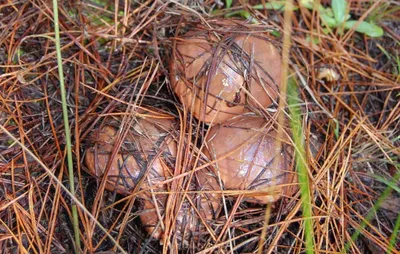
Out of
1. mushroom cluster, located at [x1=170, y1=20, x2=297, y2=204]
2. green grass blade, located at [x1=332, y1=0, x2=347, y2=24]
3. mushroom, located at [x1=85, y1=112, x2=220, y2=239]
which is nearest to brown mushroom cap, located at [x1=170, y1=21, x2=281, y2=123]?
mushroom cluster, located at [x1=170, y1=20, x2=297, y2=204]

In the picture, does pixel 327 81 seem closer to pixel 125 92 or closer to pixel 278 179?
pixel 278 179

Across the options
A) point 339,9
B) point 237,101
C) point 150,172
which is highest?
point 339,9

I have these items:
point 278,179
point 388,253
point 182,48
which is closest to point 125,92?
point 182,48

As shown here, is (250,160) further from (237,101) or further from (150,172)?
(150,172)

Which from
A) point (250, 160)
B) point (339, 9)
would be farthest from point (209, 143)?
point (339, 9)

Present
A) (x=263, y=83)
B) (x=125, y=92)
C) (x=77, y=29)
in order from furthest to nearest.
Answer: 1. (x=77, y=29)
2. (x=125, y=92)
3. (x=263, y=83)

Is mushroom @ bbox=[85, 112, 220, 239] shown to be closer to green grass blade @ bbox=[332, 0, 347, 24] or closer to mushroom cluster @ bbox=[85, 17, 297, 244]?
mushroom cluster @ bbox=[85, 17, 297, 244]

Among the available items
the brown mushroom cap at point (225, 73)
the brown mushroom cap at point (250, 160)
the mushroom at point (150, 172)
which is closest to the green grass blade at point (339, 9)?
the brown mushroom cap at point (225, 73)
